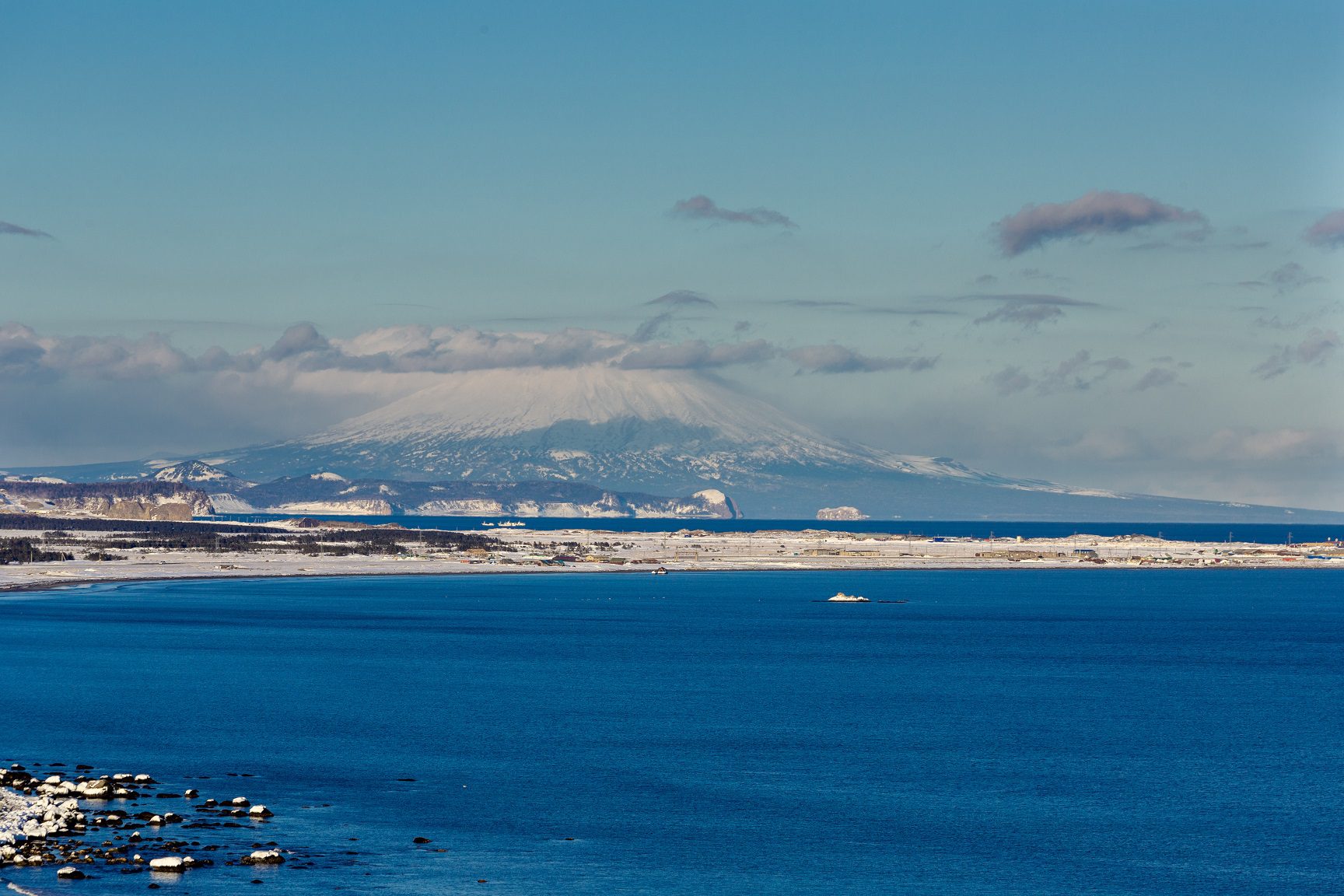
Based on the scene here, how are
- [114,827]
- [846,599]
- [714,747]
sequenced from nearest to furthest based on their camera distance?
1. [114,827]
2. [714,747]
3. [846,599]

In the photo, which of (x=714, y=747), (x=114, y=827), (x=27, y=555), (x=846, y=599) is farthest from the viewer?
(x=27, y=555)

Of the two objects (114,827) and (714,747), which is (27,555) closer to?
(714,747)

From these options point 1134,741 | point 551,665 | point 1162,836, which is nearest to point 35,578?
point 551,665

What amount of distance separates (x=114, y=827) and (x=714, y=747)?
2186 centimetres

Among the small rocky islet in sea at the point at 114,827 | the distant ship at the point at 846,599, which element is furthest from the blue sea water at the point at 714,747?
the distant ship at the point at 846,599

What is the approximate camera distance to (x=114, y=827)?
3994cm

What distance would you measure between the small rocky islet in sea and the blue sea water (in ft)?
2.68

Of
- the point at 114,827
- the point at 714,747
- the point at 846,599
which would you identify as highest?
the point at 846,599

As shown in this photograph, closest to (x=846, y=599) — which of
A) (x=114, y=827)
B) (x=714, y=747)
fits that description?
(x=714, y=747)

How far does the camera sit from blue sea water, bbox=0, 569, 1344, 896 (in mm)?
38625

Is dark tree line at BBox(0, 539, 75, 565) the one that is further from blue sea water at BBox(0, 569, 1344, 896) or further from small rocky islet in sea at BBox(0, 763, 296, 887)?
small rocky islet in sea at BBox(0, 763, 296, 887)

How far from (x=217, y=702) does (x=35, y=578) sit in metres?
92.3

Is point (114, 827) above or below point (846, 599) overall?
below

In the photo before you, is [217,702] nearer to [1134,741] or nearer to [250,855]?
[250,855]
